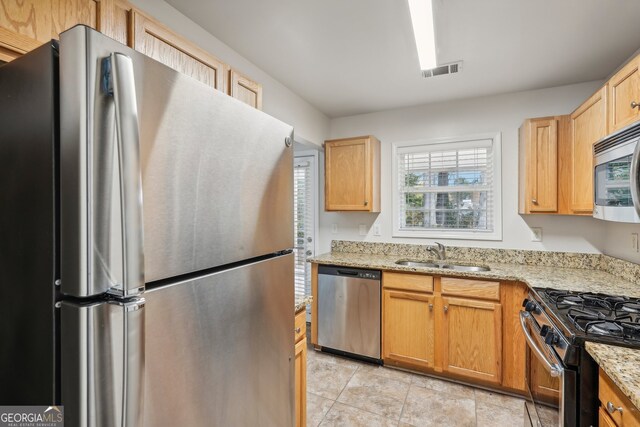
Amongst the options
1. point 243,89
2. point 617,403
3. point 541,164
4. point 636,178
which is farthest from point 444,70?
point 617,403

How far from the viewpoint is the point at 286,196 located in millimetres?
1035

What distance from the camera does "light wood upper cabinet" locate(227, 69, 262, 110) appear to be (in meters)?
1.53

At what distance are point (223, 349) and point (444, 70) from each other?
2455 millimetres

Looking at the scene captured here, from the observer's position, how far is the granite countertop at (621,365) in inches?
34.8

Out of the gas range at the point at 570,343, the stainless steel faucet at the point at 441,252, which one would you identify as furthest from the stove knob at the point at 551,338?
the stainless steel faucet at the point at 441,252

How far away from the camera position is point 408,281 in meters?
2.61

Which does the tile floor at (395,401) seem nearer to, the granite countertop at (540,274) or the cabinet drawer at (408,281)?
the cabinet drawer at (408,281)

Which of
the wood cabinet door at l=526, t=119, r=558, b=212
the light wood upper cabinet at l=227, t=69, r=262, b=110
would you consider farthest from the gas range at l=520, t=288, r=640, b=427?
the light wood upper cabinet at l=227, t=69, r=262, b=110

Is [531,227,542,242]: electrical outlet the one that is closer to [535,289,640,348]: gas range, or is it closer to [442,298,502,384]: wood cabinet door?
[442,298,502,384]: wood cabinet door

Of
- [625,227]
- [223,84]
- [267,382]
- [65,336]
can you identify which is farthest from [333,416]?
[625,227]

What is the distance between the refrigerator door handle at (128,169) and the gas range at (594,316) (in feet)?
5.20

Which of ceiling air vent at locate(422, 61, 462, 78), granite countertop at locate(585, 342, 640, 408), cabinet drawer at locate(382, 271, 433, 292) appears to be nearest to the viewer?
granite countertop at locate(585, 342, 640, 408)

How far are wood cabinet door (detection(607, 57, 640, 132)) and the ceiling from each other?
32 cm

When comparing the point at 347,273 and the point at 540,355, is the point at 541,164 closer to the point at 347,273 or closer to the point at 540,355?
the point at 540,355
